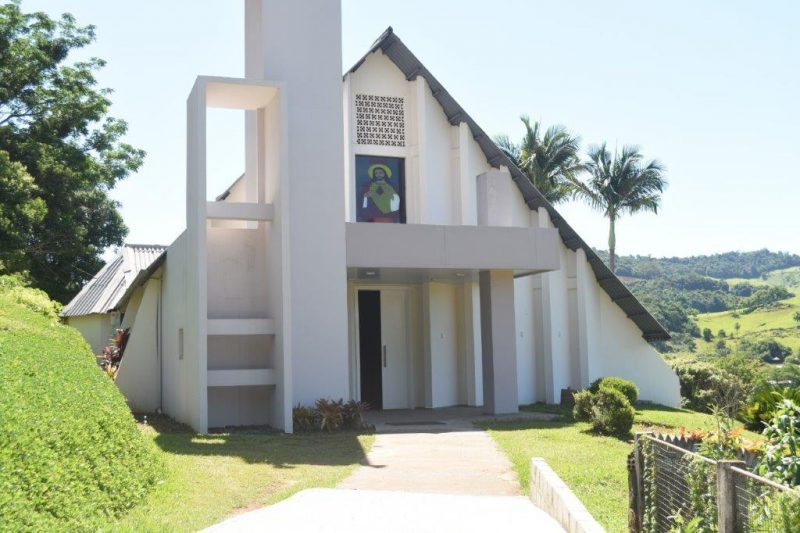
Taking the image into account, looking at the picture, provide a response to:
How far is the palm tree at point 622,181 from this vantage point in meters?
33.5

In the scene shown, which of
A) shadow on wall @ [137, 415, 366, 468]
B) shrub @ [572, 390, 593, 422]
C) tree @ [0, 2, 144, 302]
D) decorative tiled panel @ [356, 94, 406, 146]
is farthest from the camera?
tree @ [0, 2, 144, 302]

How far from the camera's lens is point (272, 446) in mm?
13281

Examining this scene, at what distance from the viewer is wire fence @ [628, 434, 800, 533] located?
4.98 meters

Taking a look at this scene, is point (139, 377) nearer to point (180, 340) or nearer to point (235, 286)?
point (180, 340)

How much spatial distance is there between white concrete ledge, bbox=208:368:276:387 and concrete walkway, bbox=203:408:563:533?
232cm

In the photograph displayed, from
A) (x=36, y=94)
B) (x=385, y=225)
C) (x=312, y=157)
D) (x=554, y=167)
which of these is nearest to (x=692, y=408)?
(x=554, y=167)

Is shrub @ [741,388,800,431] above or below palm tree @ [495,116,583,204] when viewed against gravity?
below

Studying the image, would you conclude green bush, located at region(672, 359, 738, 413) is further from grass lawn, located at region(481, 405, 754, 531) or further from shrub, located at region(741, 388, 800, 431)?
shrub, located at region(741, 388, 800, 431)

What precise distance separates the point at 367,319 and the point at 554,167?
13.9 m

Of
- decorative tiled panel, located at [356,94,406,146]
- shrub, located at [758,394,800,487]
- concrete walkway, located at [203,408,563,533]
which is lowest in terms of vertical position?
concrete walkway, located at [203,408,563,533]

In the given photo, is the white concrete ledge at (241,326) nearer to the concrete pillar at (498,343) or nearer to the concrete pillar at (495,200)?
the concrete pillar at (498,343)

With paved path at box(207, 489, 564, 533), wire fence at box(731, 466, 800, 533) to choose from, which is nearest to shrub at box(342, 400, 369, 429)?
A: paved path at box(207, 489, 564, 533)

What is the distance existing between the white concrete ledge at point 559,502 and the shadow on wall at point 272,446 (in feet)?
11.2

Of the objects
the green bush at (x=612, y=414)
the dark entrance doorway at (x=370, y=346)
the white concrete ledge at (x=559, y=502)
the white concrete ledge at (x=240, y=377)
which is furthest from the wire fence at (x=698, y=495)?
the dark entrance doorway at (x=370, y=346)
